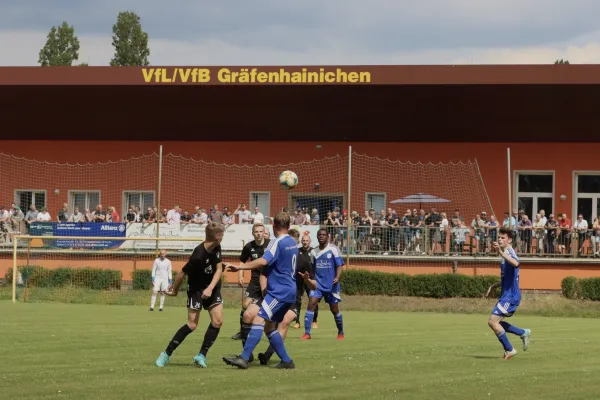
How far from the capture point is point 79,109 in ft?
123

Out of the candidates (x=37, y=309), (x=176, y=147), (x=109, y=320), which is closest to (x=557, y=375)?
(x=109, y=320)

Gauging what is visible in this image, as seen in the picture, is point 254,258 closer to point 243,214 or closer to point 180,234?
point 180,234

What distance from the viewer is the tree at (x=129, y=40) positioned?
2825 inches

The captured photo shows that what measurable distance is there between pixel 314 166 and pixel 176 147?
576 cm

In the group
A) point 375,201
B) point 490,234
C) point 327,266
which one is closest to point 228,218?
point 375,201

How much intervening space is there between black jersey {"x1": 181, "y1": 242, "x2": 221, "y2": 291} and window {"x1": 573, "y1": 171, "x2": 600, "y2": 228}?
2721 centimetres

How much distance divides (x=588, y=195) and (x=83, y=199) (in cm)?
1962

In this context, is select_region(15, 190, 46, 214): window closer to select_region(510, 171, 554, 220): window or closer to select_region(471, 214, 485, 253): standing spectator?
select_region(471, 214, 485, 253): standing spectator

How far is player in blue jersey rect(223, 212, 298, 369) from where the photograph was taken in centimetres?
1120

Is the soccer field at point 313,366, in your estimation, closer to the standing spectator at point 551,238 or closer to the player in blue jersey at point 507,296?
the player in blue jersey at point 507,296

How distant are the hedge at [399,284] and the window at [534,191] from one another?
29.0 ft

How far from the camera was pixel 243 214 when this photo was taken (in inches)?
1302

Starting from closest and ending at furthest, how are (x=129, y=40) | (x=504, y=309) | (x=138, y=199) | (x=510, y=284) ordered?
(x=504, y=309), (x=510, y=284), (x=138, y=199), (x=129, y=40)

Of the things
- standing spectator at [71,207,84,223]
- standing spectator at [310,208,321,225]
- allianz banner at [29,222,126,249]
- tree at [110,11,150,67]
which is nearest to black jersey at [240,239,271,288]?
standing spectator at [310,208,321,225]
